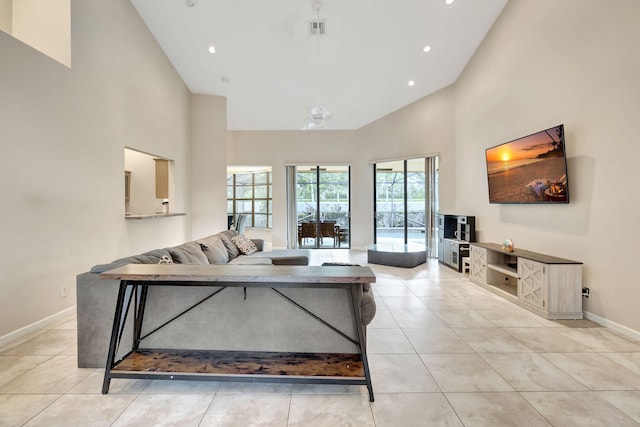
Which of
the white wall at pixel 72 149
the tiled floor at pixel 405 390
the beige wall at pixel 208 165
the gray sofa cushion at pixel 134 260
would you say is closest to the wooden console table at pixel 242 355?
the tiled floor at pixel 405 390

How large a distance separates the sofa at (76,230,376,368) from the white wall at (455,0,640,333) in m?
2.80

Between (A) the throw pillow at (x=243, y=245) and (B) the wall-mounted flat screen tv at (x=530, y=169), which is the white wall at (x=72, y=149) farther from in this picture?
(B) the wall-mounted flat screen tv at (x=530, y=169)

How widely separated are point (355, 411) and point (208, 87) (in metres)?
6.69

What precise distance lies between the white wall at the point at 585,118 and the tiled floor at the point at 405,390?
822 millimetres

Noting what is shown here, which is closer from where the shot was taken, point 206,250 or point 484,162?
point 206,250

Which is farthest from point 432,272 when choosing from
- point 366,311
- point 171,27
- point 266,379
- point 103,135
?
point 171,27

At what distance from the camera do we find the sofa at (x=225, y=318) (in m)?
2.22

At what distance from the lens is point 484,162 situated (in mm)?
5312

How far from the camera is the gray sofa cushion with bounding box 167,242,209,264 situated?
122 inches

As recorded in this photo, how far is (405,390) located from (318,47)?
5178 mm

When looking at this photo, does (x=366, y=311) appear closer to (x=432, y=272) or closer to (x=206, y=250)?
(x=206, y=250)

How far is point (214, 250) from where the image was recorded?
160 inches

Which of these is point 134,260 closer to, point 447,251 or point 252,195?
point 447,251

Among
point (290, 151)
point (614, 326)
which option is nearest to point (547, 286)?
point (614, 326)
